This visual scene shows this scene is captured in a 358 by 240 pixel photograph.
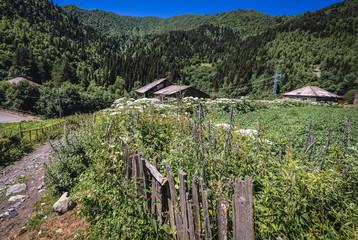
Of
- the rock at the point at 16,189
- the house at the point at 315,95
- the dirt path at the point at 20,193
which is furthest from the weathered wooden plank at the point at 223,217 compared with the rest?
the house at the point at 315,95

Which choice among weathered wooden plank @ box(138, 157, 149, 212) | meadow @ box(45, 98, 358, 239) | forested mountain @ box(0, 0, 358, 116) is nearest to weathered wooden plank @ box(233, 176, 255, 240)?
meadow @ box(45, 98, 358, 239)

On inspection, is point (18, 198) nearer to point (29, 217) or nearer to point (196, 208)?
point (29, 217)

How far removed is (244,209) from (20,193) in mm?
6402

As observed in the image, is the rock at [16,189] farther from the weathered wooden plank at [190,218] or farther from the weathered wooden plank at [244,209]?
the weathered wooden plank at [244,209]

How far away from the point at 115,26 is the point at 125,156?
716 feet

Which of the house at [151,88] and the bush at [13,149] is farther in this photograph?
the house at [151,88]

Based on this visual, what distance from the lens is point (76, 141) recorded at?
16.1 feet

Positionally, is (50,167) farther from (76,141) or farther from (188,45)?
(188,45)

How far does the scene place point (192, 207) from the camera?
1.82 m

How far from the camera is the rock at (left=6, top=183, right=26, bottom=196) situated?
452cm

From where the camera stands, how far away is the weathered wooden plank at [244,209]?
1.01 metres

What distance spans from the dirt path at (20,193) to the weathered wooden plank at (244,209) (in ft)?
15.2

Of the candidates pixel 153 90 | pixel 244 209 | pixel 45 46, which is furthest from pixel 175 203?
pixel 45 46

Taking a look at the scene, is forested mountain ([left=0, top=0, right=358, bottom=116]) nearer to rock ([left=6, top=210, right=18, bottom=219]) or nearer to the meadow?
rock ([left=6, top=210, right=18, bottom=219])
